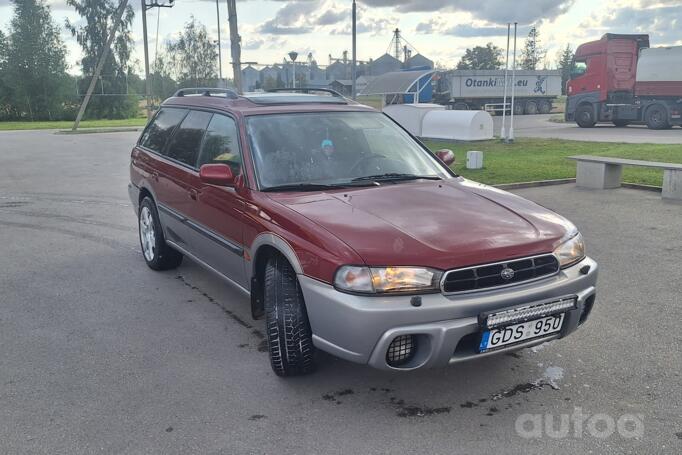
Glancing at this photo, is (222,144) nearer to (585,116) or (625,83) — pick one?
(585,116)

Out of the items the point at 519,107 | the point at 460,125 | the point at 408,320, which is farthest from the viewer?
the point at 519,107

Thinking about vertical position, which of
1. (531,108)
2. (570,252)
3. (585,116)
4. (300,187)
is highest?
(531,108)

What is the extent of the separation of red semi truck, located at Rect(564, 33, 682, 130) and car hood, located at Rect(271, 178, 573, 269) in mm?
24796

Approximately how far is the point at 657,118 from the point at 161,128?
24.8 meters

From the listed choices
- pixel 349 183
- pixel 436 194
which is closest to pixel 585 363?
pixel 436 194

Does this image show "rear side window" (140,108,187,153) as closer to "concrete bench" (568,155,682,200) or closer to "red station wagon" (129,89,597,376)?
"red station wagon" (129,89,597,376)

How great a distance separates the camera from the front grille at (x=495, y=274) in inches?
125

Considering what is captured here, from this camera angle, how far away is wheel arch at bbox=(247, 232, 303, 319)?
3.65 meters

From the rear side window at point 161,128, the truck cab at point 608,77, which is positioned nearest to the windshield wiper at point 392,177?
the rear side window at point 161,128

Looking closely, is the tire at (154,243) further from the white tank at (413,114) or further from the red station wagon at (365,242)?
the white tank at (413,114)

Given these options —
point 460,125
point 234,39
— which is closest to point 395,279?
point 234,39

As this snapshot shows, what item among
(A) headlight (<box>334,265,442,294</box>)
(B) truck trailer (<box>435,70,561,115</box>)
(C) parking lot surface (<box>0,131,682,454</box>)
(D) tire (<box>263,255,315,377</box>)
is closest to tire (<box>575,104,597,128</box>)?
(B) truck trailer (<box>435,70,561,115</box>)

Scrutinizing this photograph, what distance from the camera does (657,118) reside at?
2559cm

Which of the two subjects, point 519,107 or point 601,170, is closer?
point 601,170
